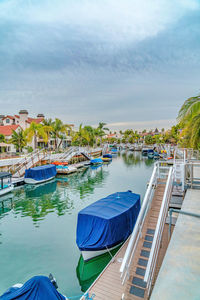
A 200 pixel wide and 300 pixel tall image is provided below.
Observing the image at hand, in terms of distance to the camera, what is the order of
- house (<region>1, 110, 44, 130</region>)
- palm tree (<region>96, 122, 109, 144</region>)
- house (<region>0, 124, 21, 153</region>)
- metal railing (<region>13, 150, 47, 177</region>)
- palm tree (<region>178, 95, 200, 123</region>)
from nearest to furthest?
palm tree (<region>178, 95, 200, 123</region>), metal railing (<region>13, 150, 47, 177</region>), house (<region>0, 124, 21, 153</region>), house (<region>1, 110, 44, 130</region>), palm tree (<region>96, 122, 109, 144</region>)

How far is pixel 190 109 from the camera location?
30.4ft

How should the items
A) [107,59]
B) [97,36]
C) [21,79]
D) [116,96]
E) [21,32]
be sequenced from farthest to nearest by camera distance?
[116,96] < [21,79] < [107,59] < [97,36] < [21,32]

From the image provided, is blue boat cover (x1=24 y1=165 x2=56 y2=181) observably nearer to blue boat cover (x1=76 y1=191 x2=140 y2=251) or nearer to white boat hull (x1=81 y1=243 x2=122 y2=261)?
blue boat cover (x1=76 y1=191 x2=140 y2=251)

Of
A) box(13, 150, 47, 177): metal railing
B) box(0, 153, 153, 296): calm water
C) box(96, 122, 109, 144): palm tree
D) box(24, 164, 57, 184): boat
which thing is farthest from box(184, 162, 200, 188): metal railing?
box(96, 122, 109, 144): palm tree

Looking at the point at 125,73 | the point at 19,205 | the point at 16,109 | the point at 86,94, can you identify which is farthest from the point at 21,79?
the point at 16,109

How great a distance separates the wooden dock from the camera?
230 inches

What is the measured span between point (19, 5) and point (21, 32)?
4.26 m

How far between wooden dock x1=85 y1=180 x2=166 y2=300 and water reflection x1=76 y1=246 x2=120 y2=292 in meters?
1.62

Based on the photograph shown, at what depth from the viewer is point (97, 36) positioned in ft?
77.8

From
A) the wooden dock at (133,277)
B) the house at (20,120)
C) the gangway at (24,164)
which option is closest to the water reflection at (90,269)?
the wooden dock at (133,277)

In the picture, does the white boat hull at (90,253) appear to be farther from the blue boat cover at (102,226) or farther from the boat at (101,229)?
the blue boat cover at (102,226)

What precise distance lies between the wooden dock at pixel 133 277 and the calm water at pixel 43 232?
198cm

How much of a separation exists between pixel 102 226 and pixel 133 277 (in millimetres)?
3644

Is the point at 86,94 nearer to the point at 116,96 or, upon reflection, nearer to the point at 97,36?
the point at 116,96
